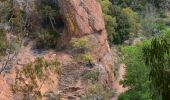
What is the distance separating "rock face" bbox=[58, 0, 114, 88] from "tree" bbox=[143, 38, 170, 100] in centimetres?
1745

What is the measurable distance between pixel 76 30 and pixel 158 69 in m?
18.6

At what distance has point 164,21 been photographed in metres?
48.1

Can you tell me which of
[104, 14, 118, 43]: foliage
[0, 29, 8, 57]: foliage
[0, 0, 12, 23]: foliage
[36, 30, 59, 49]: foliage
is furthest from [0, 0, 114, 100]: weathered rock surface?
[104, 14, 118, 43]: foliage

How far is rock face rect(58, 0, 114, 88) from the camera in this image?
27172 millimetres

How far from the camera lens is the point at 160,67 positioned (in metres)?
8.91

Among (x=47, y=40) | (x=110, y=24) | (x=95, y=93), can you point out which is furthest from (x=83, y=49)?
(x=110, y=24)

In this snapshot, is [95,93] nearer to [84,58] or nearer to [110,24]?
[84,58]

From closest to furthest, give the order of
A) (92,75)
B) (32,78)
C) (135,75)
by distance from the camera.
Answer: (32,78) < (135,75) < (92,75)

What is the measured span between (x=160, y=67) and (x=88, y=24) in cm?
1895

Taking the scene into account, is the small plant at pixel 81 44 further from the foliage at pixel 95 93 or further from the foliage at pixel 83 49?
the foliage at pixel 95 93

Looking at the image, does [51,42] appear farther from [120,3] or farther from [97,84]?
[120,3]

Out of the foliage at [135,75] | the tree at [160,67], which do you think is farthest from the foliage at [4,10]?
the tree at [160,67]

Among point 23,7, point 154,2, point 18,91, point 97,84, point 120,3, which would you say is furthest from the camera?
point 154,2

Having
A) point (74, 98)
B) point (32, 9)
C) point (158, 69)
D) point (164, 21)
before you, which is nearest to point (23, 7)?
point (32, 9)
